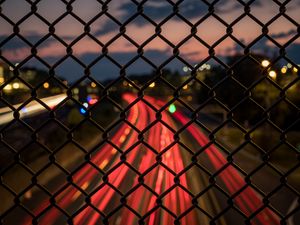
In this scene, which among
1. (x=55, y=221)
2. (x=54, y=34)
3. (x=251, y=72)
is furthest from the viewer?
(x=251, y=72)

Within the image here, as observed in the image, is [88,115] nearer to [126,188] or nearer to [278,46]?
[278,46]

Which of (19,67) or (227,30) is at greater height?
(19,67)

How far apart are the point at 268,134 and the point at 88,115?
35.1 meters

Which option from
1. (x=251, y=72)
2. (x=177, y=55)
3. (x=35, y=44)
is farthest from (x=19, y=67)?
(x=251, y=72)

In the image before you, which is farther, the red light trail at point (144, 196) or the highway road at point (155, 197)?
the highway road at point (155, 197)

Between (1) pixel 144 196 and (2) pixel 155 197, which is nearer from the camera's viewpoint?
(2) pixel 155 197

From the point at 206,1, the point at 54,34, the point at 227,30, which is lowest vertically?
the point at 227,30

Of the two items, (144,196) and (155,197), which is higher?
(144,196)

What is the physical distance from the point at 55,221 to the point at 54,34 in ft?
71.8

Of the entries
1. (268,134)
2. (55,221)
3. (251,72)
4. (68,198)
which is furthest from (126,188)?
(268,134)

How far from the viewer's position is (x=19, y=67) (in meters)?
3.20

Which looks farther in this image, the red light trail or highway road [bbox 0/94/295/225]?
highway road [bbox 0/94/295/225]

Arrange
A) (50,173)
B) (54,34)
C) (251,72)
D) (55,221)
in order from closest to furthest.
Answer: (54,34) → (55,221) → (251,72) → (50,173)

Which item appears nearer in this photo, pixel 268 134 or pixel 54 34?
pixel 54 34
